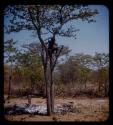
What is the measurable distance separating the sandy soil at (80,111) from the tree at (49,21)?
104 millimetres

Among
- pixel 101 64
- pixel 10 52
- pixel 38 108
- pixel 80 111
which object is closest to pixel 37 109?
pixel 38 108

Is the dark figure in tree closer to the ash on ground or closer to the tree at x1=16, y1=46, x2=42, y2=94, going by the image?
the tree at x1=16, y1=46, x2=42, y2=94

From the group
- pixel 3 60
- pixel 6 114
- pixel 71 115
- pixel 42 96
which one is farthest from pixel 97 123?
pixel 3 60

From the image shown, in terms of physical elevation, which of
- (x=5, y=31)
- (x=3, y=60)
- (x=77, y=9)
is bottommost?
(x=3, y=60)

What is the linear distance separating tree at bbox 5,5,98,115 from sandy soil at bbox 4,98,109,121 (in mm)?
104

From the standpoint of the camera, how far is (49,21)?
312 centimetres

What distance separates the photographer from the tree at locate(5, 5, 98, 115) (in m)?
3.05

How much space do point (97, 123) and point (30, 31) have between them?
1103 mm

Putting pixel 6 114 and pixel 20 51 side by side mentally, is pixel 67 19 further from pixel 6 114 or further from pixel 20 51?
pixel 6 114

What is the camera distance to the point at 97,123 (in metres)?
2.96

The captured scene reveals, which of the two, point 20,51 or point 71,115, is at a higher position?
point 20,51

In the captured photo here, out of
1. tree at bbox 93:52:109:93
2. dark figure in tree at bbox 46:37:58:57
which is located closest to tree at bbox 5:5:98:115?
dark figure in tree at bbox 46:37:58:57

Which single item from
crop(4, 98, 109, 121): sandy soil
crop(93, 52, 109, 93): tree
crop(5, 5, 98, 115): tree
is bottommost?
crop(4, 98, 109, 121): sandy soil

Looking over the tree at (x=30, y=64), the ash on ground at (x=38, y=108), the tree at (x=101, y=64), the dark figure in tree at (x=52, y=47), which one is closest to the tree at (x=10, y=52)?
the tree at (x=30, y=64)
